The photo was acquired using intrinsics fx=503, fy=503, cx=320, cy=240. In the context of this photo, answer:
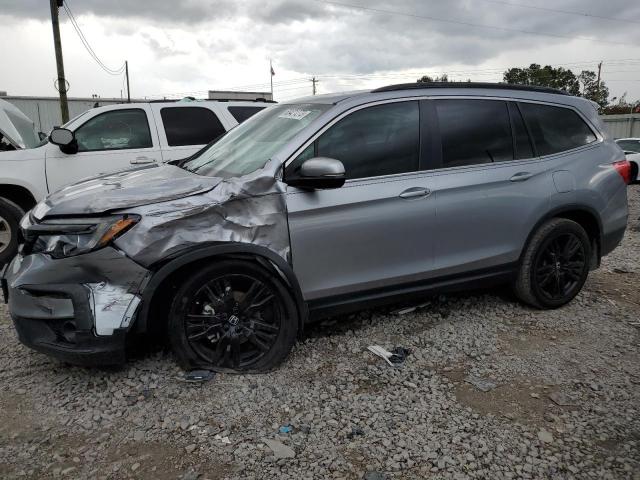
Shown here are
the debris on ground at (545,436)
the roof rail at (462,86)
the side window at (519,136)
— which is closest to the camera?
the debris on ground at (545,436)

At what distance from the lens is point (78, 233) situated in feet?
9.41

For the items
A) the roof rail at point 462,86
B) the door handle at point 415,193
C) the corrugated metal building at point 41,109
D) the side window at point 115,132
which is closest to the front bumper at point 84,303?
the door handle at point 415,193

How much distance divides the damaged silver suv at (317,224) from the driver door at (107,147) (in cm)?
245

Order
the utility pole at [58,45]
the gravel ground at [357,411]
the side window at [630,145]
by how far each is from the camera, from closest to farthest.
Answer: the gravel ground at [357,411] < the side window at [630,145] < the utility pole at [58,45]

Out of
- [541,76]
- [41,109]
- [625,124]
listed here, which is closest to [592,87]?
[541,76]

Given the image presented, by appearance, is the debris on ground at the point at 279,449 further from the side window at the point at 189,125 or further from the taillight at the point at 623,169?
the side window at the point at 189,125

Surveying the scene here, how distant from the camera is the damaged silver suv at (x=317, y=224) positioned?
286cm

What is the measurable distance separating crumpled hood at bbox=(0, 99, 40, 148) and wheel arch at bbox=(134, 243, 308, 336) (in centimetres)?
417

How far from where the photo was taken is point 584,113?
14.4 feet

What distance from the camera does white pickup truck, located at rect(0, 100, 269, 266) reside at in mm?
5684

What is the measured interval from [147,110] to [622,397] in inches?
227

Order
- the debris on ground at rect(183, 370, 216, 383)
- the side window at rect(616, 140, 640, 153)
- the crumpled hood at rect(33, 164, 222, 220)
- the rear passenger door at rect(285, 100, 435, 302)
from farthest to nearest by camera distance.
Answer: the side window at rect(616, 140, 640, 153) < the rear passenger door at rect(285, 100, 435, 302) < the debris on ground at rect(183, 370, 216, 383) < the crumpled hood at rect(33, 164, 222, 220)

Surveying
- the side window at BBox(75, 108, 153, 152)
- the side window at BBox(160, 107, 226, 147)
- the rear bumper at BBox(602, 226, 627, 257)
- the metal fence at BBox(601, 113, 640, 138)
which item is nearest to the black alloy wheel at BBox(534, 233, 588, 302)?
the rear bumper at BBox(602, 226, 627, 257)

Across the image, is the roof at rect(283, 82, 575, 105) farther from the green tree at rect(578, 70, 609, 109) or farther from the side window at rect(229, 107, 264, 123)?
the green tree at rect(578, 70, 609, 109)
